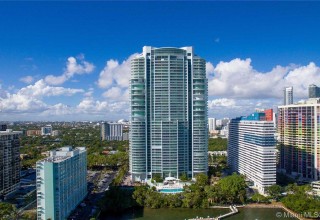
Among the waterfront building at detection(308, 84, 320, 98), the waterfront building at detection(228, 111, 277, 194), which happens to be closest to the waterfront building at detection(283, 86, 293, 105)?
the waterfront building at detection(308, 84, 320, 98)

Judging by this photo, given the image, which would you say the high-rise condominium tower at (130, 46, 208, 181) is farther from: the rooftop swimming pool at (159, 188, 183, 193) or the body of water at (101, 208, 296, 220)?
the body of water at (101, 208, 296, 220)

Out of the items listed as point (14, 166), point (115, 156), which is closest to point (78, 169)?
point (14, 166)

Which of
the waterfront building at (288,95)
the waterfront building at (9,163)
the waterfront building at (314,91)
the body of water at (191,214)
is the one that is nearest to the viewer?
the body of water at (191,214)

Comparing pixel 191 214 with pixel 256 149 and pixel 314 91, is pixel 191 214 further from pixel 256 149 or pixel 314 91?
pixel 314 91

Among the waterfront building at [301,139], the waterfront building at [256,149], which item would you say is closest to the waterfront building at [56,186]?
the waterfront building at [256,149]

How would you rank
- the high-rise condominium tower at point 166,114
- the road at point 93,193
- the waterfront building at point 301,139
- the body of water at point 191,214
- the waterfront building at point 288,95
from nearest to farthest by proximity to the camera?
the road at point 93,193, the body of water at point 191,214, the high-rise condominium tower at point 166,114, the waterfront building at point 301,139, the waterfront building at point 288,95

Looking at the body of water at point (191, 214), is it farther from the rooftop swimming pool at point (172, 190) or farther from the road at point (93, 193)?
the rooftop swimming pool at point (172, 190)

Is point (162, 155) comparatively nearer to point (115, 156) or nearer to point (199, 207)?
point (199, 207)
